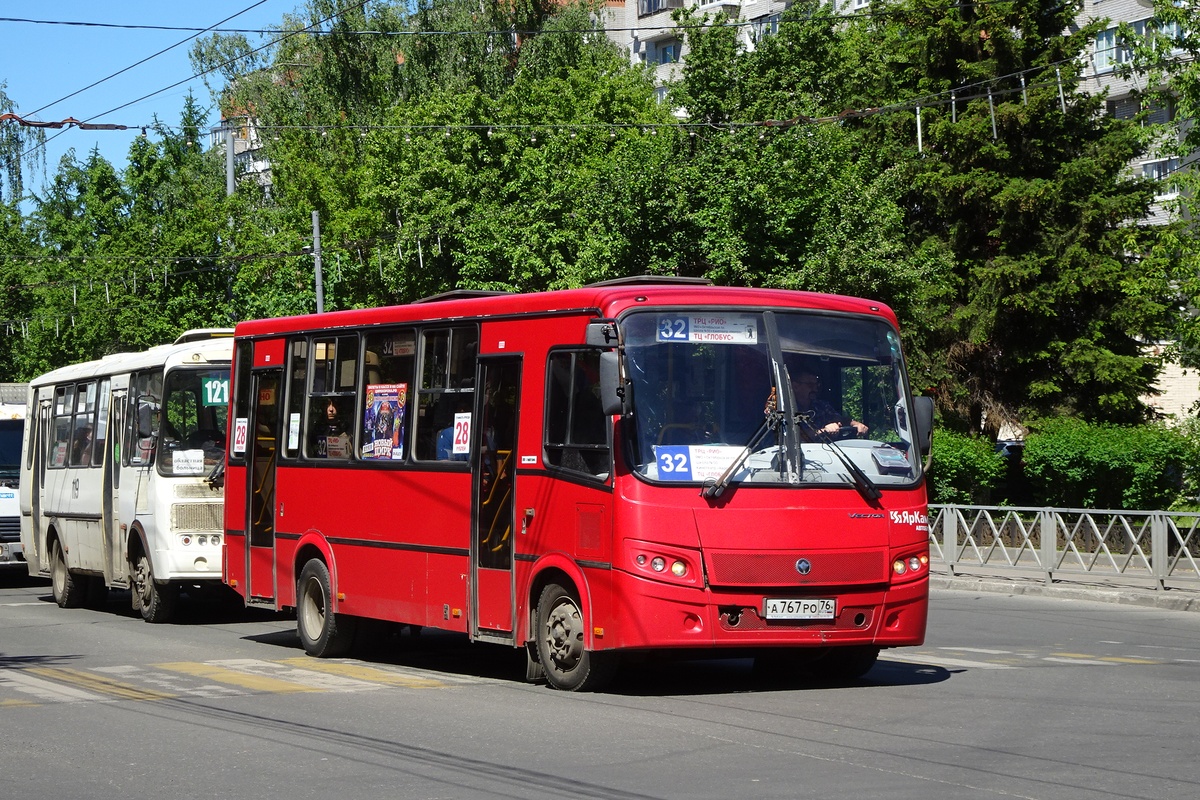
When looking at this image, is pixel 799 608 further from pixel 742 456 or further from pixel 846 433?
pixel 846 433

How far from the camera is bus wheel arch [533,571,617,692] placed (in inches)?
450

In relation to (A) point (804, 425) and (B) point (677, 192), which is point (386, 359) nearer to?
(A) point (804, 425)

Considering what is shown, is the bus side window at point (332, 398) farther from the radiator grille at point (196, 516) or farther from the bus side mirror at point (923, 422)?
the bus side mirror at point (923, 422)

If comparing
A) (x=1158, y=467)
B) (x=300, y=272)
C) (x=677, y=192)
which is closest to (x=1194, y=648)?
(x=1158, y=467)

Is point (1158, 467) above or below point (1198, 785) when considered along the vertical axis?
above

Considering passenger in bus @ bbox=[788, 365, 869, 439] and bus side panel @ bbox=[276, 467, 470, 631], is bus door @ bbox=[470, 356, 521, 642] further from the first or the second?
passenger in bus @ bbox=[788, 365, 869, 439]

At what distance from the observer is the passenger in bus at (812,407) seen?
37.5 ft

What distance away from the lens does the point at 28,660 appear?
14531 millimetres

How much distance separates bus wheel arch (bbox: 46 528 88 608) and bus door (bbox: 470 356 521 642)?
10352 mm

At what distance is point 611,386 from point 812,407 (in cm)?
146

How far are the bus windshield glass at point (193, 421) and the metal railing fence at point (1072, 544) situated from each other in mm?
11606

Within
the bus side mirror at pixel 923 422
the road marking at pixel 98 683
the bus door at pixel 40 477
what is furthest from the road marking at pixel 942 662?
the bus door at pixel 40 477

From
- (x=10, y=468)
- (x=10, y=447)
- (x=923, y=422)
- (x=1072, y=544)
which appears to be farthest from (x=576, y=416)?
(x=10, y=447)

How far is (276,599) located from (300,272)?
3684 centimetres
